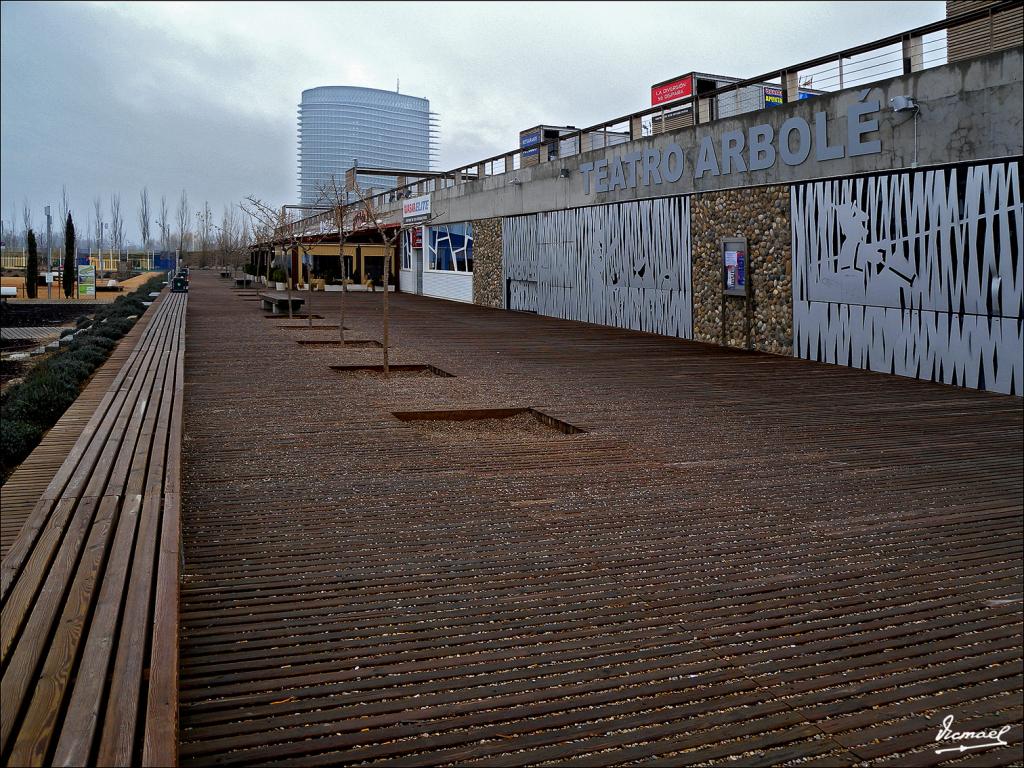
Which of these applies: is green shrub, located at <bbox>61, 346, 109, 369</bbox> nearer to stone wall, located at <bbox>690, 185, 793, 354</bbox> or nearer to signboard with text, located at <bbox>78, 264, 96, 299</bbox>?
stone wall, located at <bbox>690, 185, 793, 354</bbox>

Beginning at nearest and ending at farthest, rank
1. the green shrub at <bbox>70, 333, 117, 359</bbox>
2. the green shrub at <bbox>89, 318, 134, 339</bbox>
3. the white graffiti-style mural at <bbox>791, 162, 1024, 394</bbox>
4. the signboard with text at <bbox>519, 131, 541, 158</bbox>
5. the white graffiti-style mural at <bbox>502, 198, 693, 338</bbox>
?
the white graffiti-style mural at <bbox>791, 162, 1024, 394</bbox>
the green shrub at <bbox>70, 333, 117, 359</bbox>
the white graffiti-style mural at <bbox>502, 198, 693, 338</bbox>
the green shrub at <bbox>89, 318, 134, 339</bbox>
the signboard with text at <bbox>519, 131, 541, 158</bbox>

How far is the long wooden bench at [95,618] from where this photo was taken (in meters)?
2.16

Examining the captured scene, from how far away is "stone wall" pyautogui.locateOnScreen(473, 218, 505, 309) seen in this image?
26656mm

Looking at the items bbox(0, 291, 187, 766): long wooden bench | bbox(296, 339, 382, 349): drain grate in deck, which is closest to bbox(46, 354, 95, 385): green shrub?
bbox(296, 339, 382, 349): drain grate in deck

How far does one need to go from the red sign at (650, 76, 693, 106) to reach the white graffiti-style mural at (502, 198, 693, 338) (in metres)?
2.85

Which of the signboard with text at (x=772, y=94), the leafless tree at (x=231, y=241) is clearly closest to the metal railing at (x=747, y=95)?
the signboard with text at (x=772, y=94)

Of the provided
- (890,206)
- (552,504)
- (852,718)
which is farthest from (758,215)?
(852,718)

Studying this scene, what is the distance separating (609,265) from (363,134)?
7927cm

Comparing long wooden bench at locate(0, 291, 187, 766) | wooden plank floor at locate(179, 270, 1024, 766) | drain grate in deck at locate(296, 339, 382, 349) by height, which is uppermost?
drain grate in deck at locate(296, 339, 382, 349)

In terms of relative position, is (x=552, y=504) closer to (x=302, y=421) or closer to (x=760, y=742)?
(x=760, y=742)

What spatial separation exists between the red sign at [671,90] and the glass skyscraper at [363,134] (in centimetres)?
6838

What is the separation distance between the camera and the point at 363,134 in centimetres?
9375

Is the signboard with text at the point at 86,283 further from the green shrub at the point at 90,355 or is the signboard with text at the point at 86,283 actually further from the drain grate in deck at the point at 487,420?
the drain grate in deck at the point at 487,420

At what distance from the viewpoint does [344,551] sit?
4.52m
